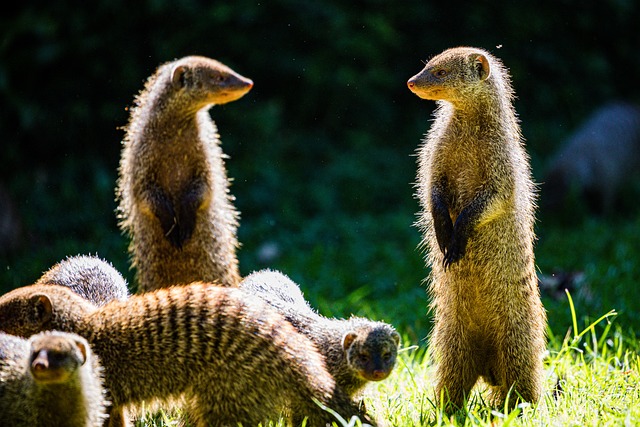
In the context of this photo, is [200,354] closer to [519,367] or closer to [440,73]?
[519,367]

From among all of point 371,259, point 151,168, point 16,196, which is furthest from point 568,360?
point 16,196

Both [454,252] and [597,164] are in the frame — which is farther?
[597,164]

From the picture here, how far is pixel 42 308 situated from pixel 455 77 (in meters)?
2.03

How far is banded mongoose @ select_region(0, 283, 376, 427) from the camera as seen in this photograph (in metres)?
3.22

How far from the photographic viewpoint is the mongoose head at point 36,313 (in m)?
3.31

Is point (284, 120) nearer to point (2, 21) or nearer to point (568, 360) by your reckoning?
point (2, 21)

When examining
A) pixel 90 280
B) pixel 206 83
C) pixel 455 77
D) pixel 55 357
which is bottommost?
pixel 90 280

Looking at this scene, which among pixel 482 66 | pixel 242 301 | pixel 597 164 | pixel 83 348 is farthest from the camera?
pixel 597 164

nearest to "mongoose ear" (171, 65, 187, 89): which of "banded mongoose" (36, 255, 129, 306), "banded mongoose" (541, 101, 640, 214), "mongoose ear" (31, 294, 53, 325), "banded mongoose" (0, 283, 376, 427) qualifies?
"banded mongoose" (36, 255, 129, 306)

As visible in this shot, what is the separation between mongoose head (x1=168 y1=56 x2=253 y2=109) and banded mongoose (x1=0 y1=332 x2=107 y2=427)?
1894 mm

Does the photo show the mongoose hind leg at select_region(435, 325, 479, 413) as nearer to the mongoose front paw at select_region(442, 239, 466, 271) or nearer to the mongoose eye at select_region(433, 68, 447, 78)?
the mongoose front paw at select_region(442, 239, 466, 271)

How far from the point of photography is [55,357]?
9.38 feet

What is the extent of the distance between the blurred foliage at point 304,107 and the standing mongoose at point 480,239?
1.55m

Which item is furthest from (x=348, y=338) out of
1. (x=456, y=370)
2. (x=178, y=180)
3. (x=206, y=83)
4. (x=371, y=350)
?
(x=206, y=83)
